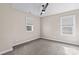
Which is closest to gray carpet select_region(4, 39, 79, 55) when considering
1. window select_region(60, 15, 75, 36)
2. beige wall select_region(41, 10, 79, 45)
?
beige wall select_region(41, 10, 79, 45)

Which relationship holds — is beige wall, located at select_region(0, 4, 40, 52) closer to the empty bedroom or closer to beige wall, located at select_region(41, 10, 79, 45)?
the empty bedroom

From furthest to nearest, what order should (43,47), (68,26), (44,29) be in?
(43,47)
(44,29)
(68,26)

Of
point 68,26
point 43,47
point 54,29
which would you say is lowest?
point 43,47

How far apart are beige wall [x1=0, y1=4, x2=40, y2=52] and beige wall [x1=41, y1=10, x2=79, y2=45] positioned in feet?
0.91

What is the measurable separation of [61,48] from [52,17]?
136cm

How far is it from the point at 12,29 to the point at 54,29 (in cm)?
191

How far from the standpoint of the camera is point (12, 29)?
2.74 m

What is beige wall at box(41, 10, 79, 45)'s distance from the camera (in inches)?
88.4

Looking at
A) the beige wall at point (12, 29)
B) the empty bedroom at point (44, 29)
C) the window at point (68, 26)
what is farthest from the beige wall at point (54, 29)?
the beige wall at point (12, 29)

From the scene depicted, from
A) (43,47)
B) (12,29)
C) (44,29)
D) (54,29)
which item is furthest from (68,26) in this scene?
(12,29)

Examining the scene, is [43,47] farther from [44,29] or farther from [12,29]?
[12,29]

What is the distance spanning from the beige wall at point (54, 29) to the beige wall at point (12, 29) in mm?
277

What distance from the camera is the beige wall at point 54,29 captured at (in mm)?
2245

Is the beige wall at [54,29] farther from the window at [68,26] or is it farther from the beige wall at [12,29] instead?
the beige wall at [12,29]
